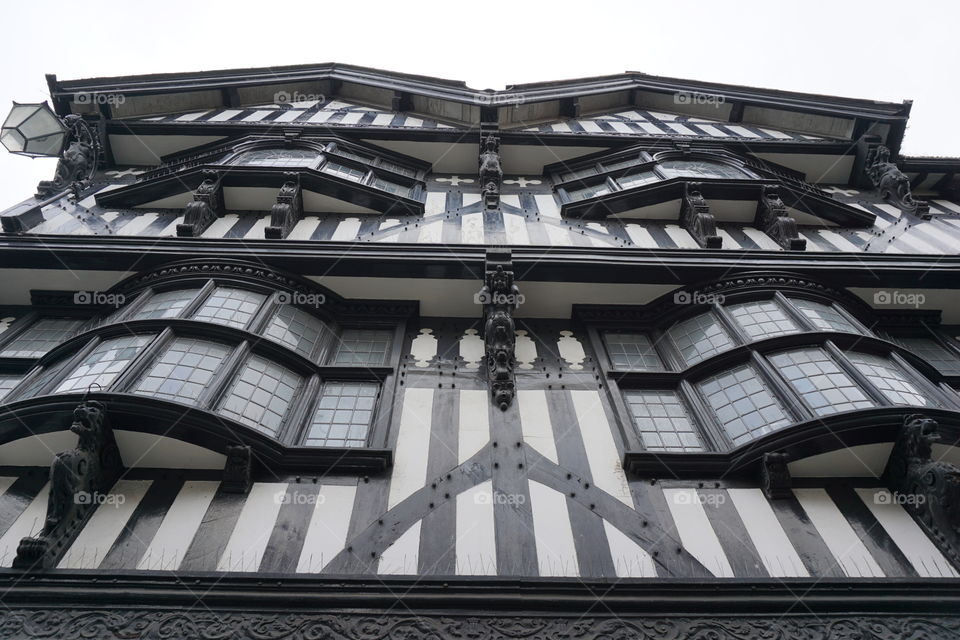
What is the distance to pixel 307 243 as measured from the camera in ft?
37.0

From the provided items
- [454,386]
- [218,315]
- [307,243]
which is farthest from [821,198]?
[218,315]

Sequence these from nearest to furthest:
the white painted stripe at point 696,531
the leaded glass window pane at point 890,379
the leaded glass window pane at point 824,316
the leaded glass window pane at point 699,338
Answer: the white painted stripe at point 696,531
the leaded glass window pane at point 890,379
the leaded glass window pane at point 699,338
the leaded glass window pane at point 824,316

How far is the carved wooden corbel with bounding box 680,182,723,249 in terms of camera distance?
12592 mm

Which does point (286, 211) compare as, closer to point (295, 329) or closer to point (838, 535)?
point (295, 329)

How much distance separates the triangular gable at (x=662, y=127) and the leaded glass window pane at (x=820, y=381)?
1031 cm

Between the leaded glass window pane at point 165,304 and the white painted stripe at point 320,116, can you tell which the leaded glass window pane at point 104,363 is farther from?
the white painted stripe at point 320,116

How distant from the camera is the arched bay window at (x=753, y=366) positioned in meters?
8.70

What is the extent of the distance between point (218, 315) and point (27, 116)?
26.1 feet

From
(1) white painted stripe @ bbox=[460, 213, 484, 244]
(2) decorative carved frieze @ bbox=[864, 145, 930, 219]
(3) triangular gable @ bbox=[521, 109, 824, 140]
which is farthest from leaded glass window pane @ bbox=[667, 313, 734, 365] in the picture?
(3) triangular gable @ bbox=[521, 109, 824, 140]

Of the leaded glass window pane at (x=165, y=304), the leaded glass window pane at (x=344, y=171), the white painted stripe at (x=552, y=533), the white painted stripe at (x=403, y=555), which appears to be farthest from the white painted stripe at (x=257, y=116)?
the white painted stripe at (x=403, y=555)

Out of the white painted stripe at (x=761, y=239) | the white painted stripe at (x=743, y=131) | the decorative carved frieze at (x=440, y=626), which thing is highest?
the white painted stripe at (x=743, y=131)

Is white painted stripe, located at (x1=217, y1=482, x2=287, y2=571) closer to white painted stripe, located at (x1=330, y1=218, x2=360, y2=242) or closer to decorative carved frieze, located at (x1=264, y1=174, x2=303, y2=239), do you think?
decorative carved frieze, located at (x1=264, y1=174, x2=303, y2=239)

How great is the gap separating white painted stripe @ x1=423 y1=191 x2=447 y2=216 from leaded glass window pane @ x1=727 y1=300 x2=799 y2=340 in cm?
658

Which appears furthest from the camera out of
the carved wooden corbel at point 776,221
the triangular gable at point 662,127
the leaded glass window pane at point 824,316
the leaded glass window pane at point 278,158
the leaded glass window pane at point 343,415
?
the triangular gable at point 662,127
